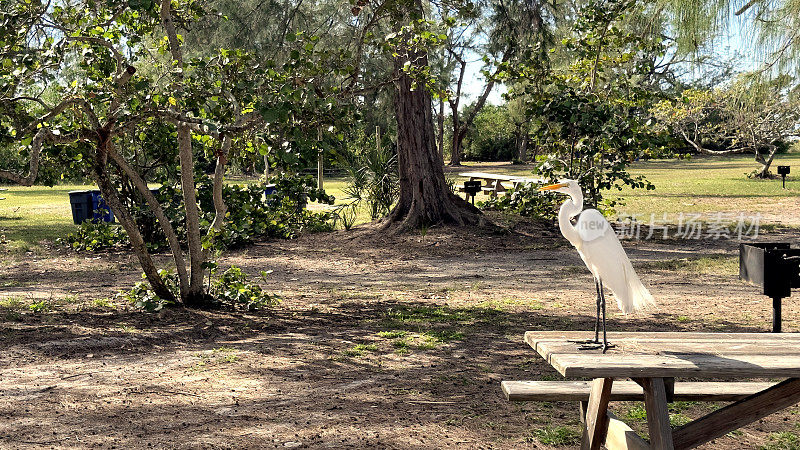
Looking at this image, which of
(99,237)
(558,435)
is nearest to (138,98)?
(558,435)

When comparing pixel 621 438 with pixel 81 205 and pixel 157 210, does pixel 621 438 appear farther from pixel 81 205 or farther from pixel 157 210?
pixel 81 205

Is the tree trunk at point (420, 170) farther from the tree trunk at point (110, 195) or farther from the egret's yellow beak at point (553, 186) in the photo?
the egret's yellow beak at point (553, 186)

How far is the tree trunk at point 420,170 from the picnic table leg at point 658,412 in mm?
9266

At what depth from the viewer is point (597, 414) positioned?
3.31 metres

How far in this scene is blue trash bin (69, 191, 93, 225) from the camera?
14.7 metres

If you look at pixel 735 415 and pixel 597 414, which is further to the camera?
pixel 597 414

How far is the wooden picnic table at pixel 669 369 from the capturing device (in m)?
2.58

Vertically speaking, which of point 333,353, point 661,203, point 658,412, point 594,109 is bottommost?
point 333,353

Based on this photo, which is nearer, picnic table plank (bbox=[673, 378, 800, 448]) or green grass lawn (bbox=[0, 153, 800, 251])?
picnic table plank (bbox=[673, 378, 800, 448])

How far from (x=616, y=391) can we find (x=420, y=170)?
8957 mm

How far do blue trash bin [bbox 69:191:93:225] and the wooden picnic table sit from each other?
13.1 metres

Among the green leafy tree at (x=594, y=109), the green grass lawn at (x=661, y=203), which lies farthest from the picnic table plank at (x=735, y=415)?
the green grass lawn at (x=661, y=203)

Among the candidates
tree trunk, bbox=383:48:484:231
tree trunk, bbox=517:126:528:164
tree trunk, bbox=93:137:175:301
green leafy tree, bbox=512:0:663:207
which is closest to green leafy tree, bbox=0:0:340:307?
tree trunk, bbox=93:137:175:301

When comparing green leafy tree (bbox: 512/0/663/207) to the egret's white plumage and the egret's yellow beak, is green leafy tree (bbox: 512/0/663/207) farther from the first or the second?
the egret's white plumage
